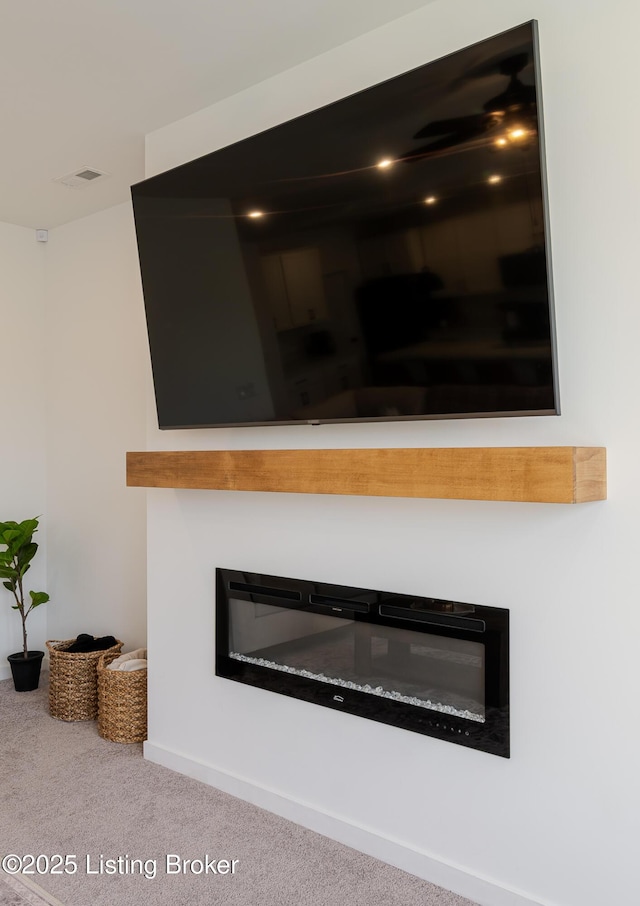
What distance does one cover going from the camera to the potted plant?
3670mm

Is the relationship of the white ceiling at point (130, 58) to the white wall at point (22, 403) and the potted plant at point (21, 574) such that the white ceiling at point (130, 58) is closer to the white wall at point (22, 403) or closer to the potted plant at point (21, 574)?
the white wall at point (22, 403)

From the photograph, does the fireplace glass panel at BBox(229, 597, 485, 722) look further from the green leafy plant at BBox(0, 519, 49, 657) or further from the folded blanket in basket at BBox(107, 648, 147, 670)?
the green leafy plant at BBox(0, 519, 49, 657)

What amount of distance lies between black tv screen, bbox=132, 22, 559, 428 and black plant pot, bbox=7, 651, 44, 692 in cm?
190

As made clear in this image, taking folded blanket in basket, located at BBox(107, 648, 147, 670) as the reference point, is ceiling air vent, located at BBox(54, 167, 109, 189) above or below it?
above

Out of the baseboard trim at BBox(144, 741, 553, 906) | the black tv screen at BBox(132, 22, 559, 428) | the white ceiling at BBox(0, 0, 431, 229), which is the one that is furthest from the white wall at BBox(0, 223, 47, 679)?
the black tv screen at BBox(132, 22, 559, 428)

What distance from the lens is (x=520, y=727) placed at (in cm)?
195

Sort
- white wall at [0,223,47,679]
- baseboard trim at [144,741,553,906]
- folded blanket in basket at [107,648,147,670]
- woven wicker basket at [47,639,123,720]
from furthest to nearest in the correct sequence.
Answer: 1. white wall at [0,223,47,679]
2. woven wicker basket at [47,639,123,720]
3. folded blanket in basket at [107,648,147,670]
4. baseboard trim at [144,741,553,906]

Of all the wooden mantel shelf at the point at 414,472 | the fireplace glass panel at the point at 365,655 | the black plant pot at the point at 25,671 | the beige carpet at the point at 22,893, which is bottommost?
the beige carpet at the point at 22,893

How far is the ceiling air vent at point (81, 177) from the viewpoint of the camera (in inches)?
131

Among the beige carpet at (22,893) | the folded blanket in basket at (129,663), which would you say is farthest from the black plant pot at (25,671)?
the beige carpet at (22,893)

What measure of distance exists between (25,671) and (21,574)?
1.67ft

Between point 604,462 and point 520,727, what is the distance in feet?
2.39

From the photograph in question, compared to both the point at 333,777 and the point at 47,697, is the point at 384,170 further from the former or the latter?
the point at 47,697

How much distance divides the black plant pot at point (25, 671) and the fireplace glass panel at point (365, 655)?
5.50 ft
